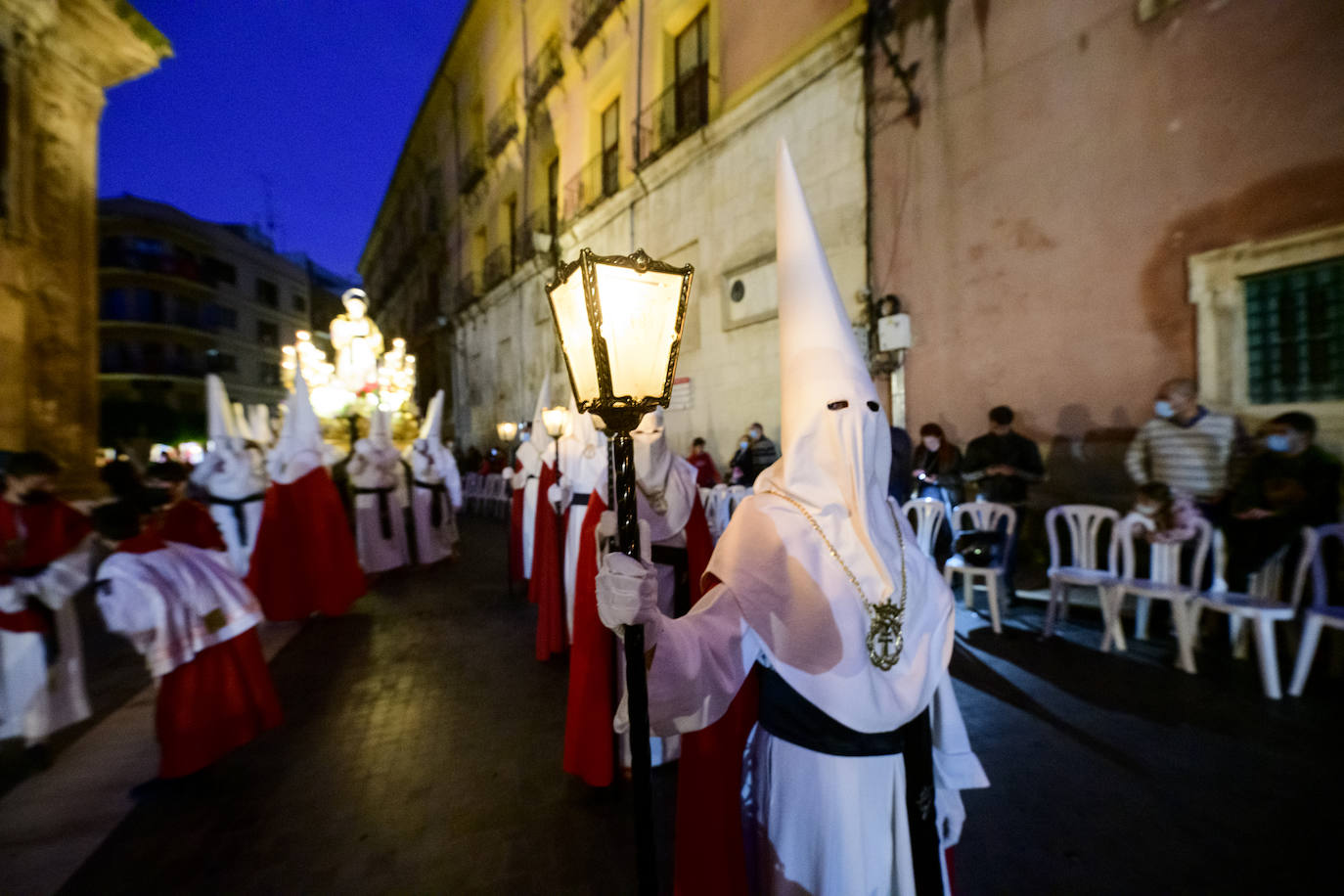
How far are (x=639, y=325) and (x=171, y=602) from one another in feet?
10.6

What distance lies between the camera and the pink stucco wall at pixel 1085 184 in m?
5.04

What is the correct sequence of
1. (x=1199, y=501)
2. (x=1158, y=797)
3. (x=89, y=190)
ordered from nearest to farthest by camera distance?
(x=1158, y=797), (x=1199, y=501), (x=89, y=190)

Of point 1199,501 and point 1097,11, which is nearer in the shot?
point 1199,501

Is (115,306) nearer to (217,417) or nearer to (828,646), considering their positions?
(217,417)

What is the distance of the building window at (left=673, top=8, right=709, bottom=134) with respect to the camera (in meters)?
11.8

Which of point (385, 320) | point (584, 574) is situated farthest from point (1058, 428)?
point (385, 320)

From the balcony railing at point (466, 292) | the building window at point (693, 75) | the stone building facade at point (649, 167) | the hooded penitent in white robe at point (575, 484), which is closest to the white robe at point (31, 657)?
the hooded penitent in white robe at point (575, 484)

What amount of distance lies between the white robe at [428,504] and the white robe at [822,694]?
8611 mm

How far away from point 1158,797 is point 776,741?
97.9 inches

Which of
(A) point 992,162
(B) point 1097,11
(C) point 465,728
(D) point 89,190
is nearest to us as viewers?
(C) point 465,728

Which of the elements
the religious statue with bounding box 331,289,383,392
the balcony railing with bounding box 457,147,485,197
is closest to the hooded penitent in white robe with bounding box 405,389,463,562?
the religious statue with bounding box 331,289,383,392

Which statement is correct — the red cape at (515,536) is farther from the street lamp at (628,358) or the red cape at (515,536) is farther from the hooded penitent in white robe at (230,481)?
the street lamp at (628,358)

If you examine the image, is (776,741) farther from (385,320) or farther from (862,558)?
(385,320)

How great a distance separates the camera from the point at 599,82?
14.8 meters
